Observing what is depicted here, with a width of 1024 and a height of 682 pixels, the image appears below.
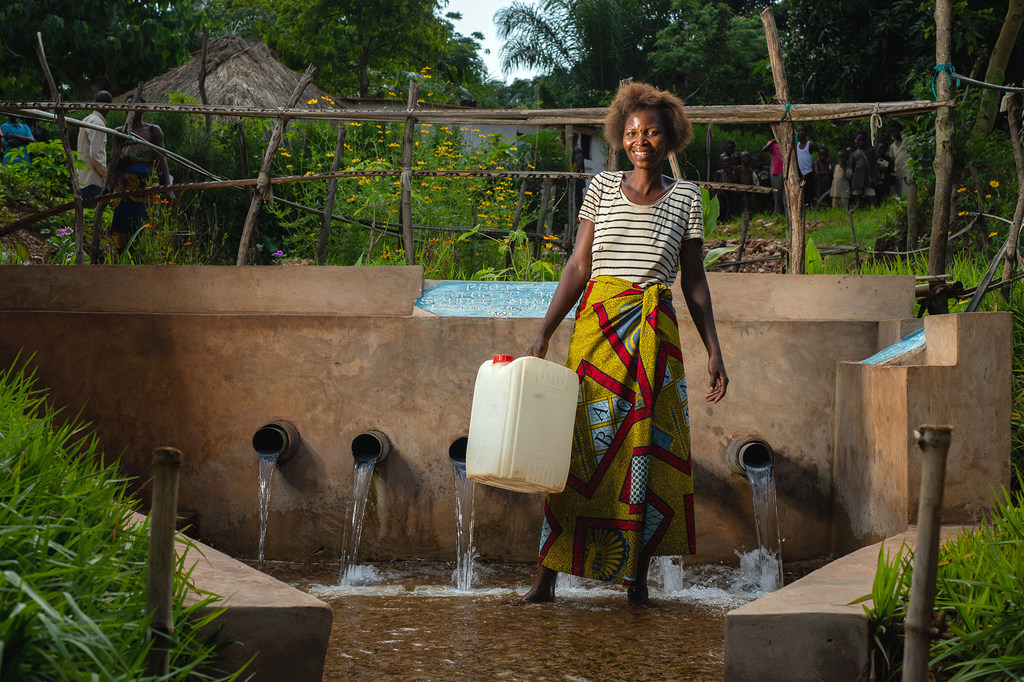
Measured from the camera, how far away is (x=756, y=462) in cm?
442

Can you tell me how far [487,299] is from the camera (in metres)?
4.66

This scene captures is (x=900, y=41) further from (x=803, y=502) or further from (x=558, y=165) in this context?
(x=803, y=502)

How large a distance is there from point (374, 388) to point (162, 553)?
9.14 ft

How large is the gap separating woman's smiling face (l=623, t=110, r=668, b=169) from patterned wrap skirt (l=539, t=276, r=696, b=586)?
453 millimetres

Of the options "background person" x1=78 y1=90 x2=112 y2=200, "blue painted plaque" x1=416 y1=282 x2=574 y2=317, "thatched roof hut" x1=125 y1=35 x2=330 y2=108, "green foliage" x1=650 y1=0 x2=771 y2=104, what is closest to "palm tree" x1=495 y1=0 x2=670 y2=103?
"green foliage" x1=650 y1=0 x2=771 y2=104

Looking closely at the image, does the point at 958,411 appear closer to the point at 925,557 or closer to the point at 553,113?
the point at 925,557

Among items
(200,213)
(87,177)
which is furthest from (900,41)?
(87,177)

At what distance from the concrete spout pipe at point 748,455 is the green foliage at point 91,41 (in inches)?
669

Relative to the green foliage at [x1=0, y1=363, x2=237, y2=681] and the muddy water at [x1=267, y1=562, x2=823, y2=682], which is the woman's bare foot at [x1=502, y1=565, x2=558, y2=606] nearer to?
the muddy water at [x1=267, y1=562, x2=823, y2=682]

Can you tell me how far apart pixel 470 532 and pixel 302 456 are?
0.90 metres

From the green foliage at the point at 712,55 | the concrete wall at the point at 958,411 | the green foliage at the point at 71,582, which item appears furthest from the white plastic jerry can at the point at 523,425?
the green foliage at the point at 712,55

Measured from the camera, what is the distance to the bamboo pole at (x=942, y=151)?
4.80 meters

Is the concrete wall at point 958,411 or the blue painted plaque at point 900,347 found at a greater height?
the blue painted plaque at point 900,347

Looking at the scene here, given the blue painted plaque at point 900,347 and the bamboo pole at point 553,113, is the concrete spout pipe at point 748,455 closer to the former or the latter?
the blue painted plaque at point 900,347
